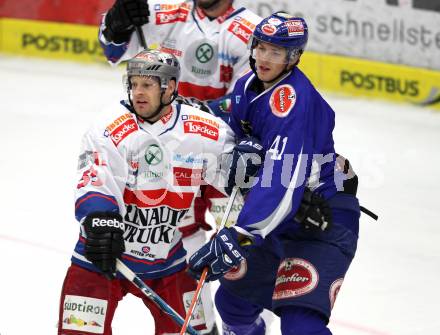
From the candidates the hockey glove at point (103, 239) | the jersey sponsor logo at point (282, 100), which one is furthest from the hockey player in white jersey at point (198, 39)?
the hockey glove at point (103, 239)

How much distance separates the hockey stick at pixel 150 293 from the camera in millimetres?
4191

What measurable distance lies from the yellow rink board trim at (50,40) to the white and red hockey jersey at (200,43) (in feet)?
18.3

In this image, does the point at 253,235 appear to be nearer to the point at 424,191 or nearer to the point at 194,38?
the point at 194,38

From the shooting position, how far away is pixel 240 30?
573 cm

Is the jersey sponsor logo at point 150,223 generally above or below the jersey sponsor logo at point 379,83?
above

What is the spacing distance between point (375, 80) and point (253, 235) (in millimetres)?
5831

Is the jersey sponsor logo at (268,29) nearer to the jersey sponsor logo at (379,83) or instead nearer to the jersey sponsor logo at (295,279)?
the jersey sponsor logo at (295,279)

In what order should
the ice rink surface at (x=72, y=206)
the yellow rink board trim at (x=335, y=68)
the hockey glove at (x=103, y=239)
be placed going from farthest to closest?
the yellow rink board trim at (x=335, y=68) < the ice rink surface at (x=72, y=206) < the hockey glove at (x=103, y=239)

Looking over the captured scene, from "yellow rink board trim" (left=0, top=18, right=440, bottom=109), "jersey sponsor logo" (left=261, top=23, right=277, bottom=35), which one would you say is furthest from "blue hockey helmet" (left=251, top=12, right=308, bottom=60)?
"yellow rink board trim" (left=0, top=18, right=440, bottom=109)

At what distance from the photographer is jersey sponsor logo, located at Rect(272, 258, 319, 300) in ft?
14.0

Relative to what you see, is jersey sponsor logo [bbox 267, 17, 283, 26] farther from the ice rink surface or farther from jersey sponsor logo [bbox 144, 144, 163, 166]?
the ice rink surface

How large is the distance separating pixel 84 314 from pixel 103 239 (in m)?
0.37

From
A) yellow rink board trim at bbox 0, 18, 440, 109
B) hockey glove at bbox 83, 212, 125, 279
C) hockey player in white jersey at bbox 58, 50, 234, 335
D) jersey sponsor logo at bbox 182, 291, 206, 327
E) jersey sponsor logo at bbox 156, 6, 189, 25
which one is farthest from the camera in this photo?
yellow rink board trim at bbox 0, 18, 440, 109

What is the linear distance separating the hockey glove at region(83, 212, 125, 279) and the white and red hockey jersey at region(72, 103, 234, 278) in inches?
2.2
